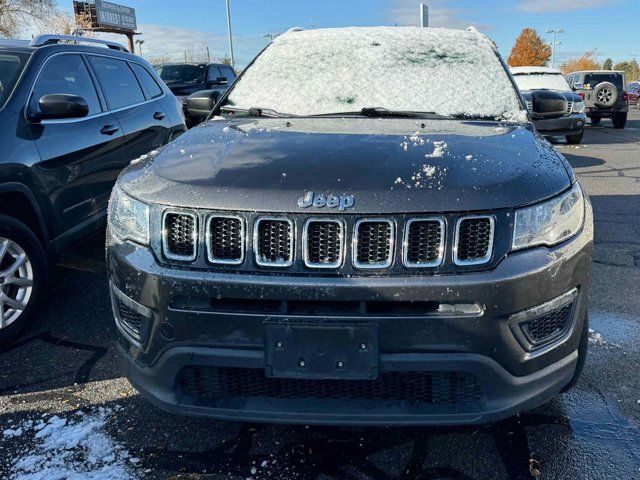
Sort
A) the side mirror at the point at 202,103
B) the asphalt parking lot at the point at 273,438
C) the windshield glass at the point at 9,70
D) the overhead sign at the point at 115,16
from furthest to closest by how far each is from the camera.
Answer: the overhead sign at the point at 115,16, the side mirror at the point at 202,103, the windshield glass at the point at 9,70, the asphalt parking lot at the point at 273,438

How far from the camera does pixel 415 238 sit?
1.84 meters

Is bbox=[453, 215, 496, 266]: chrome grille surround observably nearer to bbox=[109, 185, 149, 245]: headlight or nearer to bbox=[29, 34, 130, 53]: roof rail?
bbox=[109, 185, 149, 245]: headlight

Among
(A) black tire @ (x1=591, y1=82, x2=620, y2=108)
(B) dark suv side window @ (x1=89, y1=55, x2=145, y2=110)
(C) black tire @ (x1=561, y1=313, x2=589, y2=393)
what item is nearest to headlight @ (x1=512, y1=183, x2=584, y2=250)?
(C) black tire @ (x1=561, y1=313, x2=589, y2=393)

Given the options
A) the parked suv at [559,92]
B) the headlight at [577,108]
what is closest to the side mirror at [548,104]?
the parked suv at [559,92]

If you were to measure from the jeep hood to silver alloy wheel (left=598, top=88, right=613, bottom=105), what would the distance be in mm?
17066

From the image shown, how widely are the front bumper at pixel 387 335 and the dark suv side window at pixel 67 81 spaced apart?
7.62 ft

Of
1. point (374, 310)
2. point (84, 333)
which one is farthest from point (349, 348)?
point (84, 333)

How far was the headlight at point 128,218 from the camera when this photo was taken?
2.02m

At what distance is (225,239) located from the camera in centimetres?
190

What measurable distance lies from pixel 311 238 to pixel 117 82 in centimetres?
→ 361

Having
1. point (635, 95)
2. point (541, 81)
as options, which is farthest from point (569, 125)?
point (635, 95)

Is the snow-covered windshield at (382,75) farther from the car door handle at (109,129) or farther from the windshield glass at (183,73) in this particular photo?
the windshield glass at (183,73)

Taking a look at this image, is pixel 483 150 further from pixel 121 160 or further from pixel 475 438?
pixel 121 160

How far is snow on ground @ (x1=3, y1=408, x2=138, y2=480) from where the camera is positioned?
2.12 m
